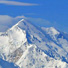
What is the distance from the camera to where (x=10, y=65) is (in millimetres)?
138750

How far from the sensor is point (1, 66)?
133250 millimetres

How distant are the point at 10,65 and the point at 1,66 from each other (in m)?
6.02
